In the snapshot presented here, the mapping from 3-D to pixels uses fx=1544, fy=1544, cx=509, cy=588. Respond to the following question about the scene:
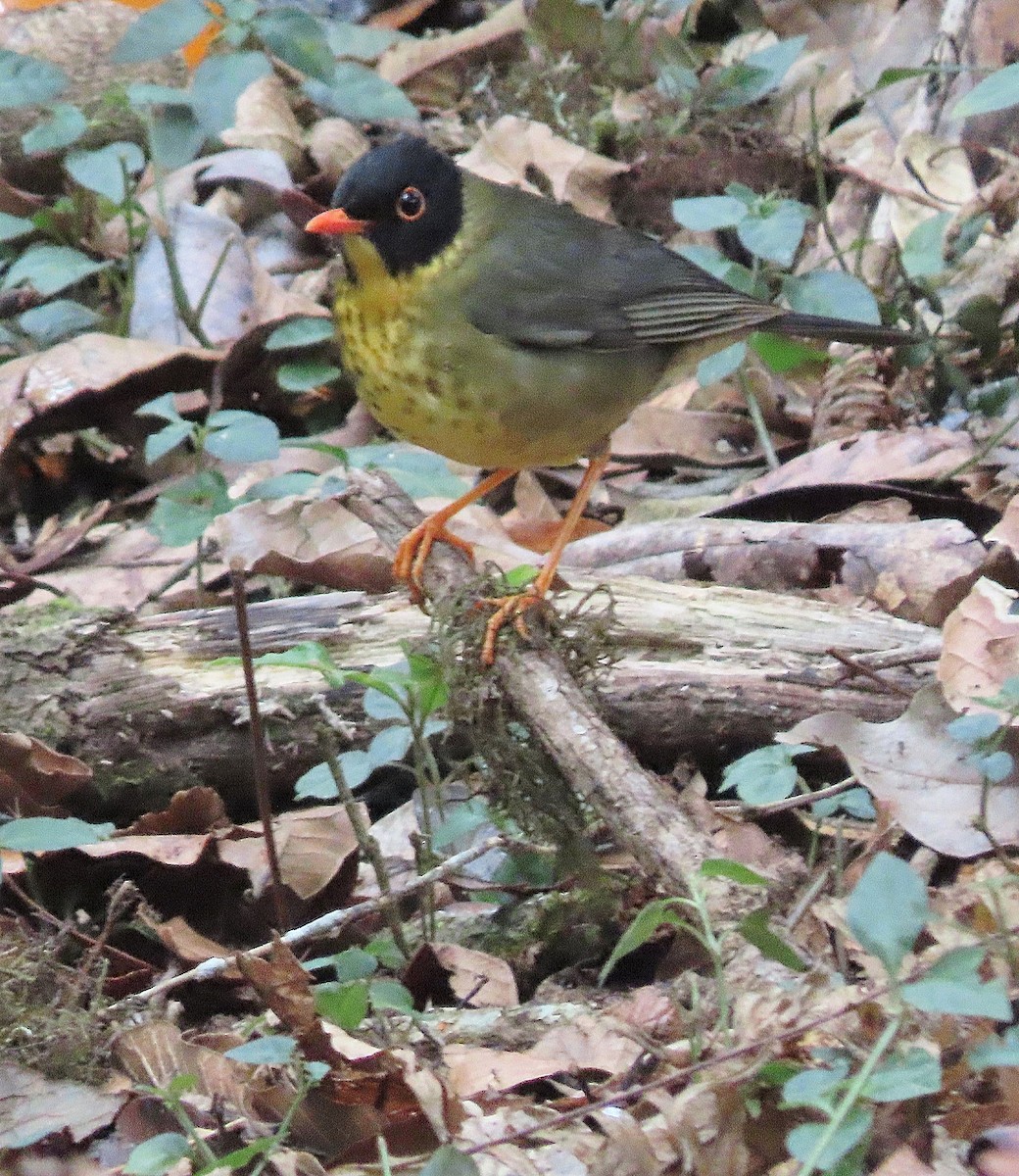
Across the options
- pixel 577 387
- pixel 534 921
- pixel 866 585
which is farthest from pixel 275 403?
pixel 534 921

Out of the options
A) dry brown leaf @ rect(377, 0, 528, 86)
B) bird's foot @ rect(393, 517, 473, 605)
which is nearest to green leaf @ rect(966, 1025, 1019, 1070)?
bird's foot @ rect(393, 517, 473, 605)

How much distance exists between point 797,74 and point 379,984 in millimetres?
5464

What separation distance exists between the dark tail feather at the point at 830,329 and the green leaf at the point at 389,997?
2.64m

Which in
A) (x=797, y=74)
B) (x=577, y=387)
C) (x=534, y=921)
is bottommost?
(x=534, y=921)

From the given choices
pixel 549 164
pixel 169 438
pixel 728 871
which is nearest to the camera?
pixel 728 871

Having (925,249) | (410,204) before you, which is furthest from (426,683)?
(925,249)

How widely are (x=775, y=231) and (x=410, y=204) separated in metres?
1.24

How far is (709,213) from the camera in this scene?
4.63m

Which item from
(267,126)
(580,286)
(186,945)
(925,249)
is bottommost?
(186,945)

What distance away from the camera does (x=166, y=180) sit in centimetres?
658

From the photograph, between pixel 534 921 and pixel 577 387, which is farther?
pixel 577 387

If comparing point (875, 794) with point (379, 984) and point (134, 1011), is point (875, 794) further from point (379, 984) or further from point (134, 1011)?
point (134, 1011)

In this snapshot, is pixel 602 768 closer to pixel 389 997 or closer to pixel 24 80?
pixel 389 997

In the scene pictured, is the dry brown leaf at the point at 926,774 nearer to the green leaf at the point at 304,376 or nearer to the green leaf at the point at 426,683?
the green leaf at the point at 426,683
